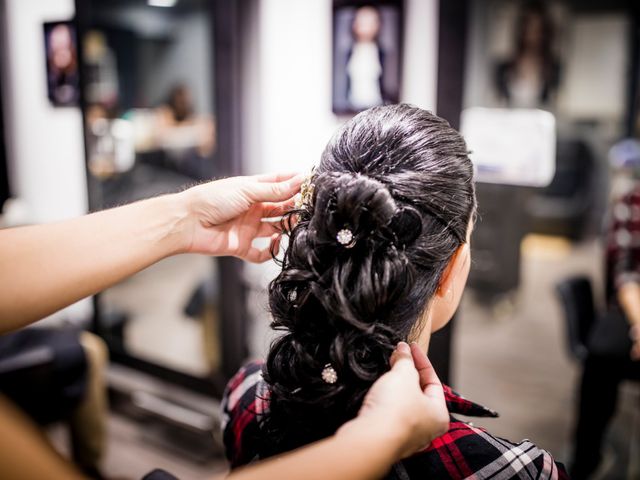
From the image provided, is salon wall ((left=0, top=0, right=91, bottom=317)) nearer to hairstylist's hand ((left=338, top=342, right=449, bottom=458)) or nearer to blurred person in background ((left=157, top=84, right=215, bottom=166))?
blurred person in background ((left=157, top=84, right=215, bottom=166))

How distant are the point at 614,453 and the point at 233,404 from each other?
6.64ft

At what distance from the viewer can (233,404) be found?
113 cm

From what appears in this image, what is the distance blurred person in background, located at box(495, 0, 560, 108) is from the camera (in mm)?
6652

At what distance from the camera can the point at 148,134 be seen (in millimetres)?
3992

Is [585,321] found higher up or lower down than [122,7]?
lower down

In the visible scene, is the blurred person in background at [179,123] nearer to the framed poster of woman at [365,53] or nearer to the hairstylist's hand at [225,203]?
the framed poster of woman at [365,53]

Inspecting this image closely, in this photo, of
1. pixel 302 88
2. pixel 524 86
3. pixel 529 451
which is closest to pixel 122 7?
pixel 302 88

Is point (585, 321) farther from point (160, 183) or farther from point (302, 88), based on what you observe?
point (160, 183)

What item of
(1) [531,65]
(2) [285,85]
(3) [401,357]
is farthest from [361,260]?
(1) [531,65]

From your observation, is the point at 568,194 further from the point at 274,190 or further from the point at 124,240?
the point at 124,240

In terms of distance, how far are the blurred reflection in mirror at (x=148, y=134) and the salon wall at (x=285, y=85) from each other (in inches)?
6.9

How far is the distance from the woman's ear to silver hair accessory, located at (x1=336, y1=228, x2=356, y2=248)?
0.18m

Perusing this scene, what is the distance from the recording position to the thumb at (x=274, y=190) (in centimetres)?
107

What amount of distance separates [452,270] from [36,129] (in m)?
2.70
